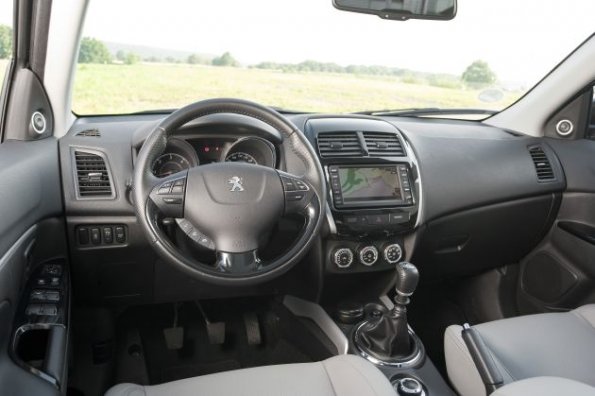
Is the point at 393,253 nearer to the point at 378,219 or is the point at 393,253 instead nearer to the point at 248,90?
the point at 378,219

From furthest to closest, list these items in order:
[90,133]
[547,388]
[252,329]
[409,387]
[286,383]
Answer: [252,329] < [90,133] < [409,387] < [286,383] < [547,388]

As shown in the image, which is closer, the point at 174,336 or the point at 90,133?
the point at 90,133

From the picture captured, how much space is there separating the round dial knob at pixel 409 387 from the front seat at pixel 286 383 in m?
0.41

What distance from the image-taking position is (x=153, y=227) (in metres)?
1.55

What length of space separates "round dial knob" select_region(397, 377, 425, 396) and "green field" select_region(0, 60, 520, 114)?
1.19 meters

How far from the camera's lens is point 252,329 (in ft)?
8.85

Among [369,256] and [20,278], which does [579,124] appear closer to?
[369,256]

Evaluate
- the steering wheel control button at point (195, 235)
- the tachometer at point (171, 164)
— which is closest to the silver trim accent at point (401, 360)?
the steering wheel control button at point (195, 235)

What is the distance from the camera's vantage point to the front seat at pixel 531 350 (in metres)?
1.71

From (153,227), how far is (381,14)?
1.15m

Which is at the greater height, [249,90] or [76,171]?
[249,90]

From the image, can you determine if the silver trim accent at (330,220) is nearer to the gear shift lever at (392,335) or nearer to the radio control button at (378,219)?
the radio control button at (378,219)

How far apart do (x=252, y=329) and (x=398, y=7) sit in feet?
5.50

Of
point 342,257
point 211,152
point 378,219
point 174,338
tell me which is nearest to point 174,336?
point 174,338
